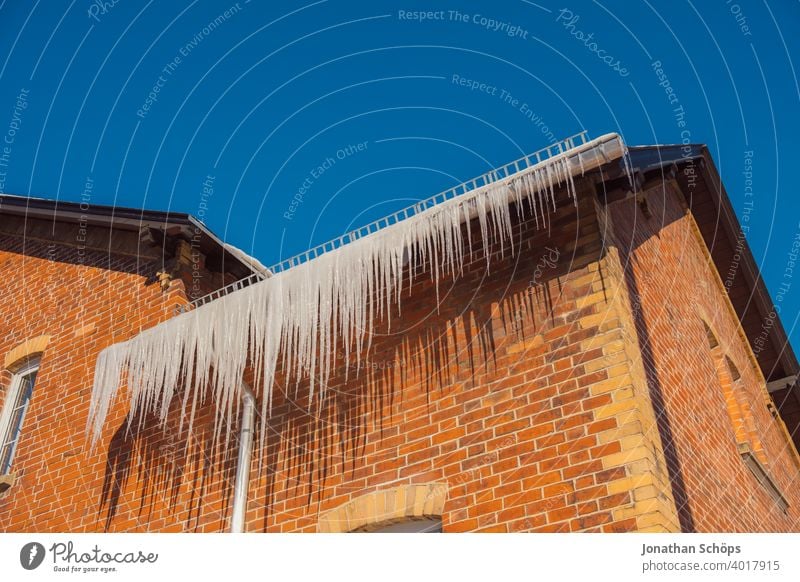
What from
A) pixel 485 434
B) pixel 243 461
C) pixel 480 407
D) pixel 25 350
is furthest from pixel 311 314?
pixel 25 350

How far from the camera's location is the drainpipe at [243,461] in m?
6.71

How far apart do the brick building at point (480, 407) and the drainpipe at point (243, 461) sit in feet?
0.22

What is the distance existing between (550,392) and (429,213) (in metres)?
1.77

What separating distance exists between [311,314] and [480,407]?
5.59 ft

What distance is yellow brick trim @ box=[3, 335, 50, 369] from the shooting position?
977 cm

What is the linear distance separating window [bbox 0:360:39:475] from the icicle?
2269 mm

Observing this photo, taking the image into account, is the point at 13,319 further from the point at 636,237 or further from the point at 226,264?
the point at 636,237

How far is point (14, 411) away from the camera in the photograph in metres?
9.65

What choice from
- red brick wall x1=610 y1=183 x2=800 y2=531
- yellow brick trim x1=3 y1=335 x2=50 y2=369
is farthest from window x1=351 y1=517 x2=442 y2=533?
yellow brick trim x1=3 y1=335 x2=50 y2=369

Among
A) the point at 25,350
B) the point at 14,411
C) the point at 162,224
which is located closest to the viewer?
the point at 162,224

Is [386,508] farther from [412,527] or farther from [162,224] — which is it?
[162,224]

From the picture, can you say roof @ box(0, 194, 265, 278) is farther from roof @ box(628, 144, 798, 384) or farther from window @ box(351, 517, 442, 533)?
roof @ box(628, 144, 798, 384)

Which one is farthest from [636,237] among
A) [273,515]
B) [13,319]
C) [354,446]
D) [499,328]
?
[13,319]

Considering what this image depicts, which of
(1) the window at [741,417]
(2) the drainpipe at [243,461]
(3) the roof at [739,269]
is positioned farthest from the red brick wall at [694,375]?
(2) the drainpipe at [243,461]
